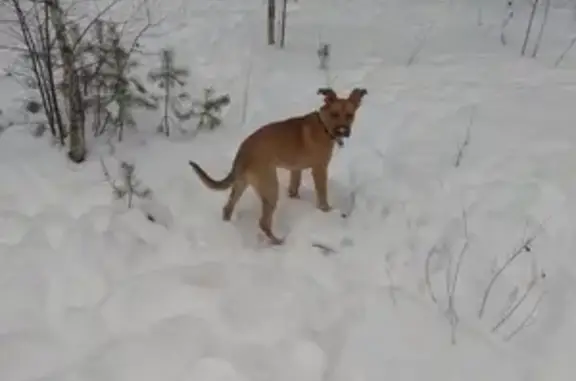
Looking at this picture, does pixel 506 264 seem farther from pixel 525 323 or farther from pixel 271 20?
pixel 271 20

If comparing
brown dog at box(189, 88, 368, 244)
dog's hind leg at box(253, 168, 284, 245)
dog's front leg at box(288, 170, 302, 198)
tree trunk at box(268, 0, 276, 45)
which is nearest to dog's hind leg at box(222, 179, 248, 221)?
brown dog at box(189, 88, 368, 244)

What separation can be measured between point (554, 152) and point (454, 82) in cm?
126

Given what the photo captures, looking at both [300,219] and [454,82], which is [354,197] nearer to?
[300,219]

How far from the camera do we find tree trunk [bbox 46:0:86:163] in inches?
157

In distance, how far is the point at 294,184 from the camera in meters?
3.93

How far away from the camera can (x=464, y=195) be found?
3896 mm

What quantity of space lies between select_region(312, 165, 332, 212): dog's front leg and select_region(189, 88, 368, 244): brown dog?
0.03 m

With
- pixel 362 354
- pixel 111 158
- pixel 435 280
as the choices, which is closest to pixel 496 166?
pixel 435 280

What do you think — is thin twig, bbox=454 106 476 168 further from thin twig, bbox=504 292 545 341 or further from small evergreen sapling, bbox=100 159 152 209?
small evergreen sapling, bbox=100 159 152 209

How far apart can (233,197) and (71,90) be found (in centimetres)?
117

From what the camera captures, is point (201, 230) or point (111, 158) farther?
point (111, 158)

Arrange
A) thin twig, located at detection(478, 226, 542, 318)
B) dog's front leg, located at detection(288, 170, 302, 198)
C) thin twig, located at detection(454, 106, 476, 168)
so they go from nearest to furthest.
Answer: thin twig, located at detection(478, 226, 542, 318)
dog's front leg, located at detection(288, 170, 302, 198)
thin twig, located at detection(454, 106, 476, 168)

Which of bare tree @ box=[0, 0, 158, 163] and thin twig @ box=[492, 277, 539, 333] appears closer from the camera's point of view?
thin twig @ box=[492, 277, 539, 333]

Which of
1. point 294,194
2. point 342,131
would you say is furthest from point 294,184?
point 342,131
